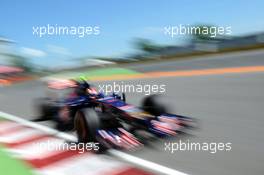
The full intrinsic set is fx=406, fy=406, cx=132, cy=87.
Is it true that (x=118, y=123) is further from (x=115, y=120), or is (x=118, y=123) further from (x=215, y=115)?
(x=215, y=115)

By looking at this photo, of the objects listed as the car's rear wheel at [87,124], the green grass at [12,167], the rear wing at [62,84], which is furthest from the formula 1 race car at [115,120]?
the green grass at [12,167]

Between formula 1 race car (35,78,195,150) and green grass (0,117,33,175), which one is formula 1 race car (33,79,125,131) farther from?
green grass (0,117,33,175)

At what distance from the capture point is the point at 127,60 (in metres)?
25.4

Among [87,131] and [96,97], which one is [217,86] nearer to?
[96,97]

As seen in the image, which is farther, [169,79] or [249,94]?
[169,79]

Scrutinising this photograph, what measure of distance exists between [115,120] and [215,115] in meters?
1.97

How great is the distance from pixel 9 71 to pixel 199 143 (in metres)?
19.0

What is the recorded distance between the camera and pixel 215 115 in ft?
22.8

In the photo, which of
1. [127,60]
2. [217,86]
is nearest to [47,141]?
[217,86]

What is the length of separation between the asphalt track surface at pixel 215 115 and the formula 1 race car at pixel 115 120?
23 cm

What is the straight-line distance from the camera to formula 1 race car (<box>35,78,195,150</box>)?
538 cm

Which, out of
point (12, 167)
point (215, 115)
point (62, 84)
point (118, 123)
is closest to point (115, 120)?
point (118, 123)

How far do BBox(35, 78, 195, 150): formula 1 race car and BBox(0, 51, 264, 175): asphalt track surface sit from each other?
0.23 m

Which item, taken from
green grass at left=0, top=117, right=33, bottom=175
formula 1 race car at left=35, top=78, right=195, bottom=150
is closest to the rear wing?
formula 1 race car at left=35, top=78, right=195, bottom=150
